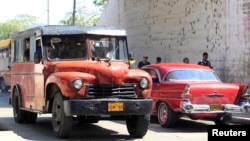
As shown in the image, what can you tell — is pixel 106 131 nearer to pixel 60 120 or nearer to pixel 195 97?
pixel 60 120

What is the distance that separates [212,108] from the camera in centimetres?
1196

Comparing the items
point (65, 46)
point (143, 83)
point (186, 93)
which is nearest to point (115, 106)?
point (143, 83)

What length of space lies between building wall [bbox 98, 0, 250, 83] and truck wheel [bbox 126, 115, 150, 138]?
25.9 ft

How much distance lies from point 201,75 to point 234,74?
5.59 metres

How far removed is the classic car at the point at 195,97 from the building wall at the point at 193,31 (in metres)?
5.41

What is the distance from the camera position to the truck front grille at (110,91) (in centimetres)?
1001

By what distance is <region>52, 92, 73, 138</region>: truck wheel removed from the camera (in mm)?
10125

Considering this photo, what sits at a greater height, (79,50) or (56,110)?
(79,50)

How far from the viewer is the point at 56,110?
10516mm

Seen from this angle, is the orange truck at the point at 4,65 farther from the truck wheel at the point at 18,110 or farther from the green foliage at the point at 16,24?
the green foliage at the point at 16,24

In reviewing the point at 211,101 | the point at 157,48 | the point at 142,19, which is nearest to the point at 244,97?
the point at 211,101

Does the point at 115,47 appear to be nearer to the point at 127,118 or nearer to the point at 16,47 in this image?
the point at 127,118

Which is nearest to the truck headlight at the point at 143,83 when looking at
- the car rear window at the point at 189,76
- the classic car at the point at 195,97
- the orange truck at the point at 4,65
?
the classic car at the point at 195,97

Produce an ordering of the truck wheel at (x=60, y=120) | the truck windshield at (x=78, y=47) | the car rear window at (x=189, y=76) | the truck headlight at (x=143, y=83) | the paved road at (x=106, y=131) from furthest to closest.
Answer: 1. the car rear window at (x=189, y=76)
2. the truck windshield at (x=78, y=47)
3. the paved road at (x=106, y=131)
4. the truck headlight at (x=143, y=83)
5. the truck wheel at (x=60, y=120)
